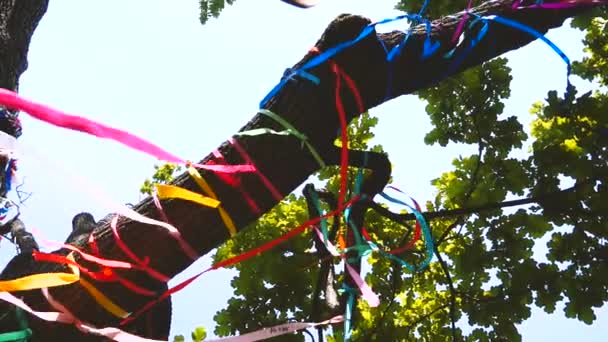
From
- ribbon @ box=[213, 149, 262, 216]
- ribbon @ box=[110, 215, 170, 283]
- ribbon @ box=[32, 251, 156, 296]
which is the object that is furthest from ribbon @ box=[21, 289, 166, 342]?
ribbon @ box=[213, 149, 262, 216]

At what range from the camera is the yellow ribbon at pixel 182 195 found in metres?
1.92

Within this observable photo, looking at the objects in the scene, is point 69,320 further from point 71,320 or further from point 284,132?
point 284,132

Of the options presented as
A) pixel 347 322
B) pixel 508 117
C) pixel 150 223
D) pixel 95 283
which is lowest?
pixel 347 322

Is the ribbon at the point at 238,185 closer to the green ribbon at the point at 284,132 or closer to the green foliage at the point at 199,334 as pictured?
the green ribbon at the point at 284,132

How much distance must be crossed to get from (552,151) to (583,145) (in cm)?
21

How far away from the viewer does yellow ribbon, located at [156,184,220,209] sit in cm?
192

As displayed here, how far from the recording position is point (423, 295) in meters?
4.67

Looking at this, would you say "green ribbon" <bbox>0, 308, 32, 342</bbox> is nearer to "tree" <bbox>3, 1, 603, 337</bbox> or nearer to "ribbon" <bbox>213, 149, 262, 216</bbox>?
"tree" <bbox>3, 1, 603, 337</bbox>

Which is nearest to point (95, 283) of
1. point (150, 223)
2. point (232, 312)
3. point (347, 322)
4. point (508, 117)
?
point (150, 223)

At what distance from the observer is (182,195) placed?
1935 millimetres

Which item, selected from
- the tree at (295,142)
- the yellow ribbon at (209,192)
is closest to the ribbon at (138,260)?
the tree at (295,142)

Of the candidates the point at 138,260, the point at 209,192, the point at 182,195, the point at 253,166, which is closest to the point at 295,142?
the point at 253,166

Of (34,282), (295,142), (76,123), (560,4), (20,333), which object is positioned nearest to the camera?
(76,123)

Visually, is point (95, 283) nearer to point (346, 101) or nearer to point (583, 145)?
point (346, 101)
